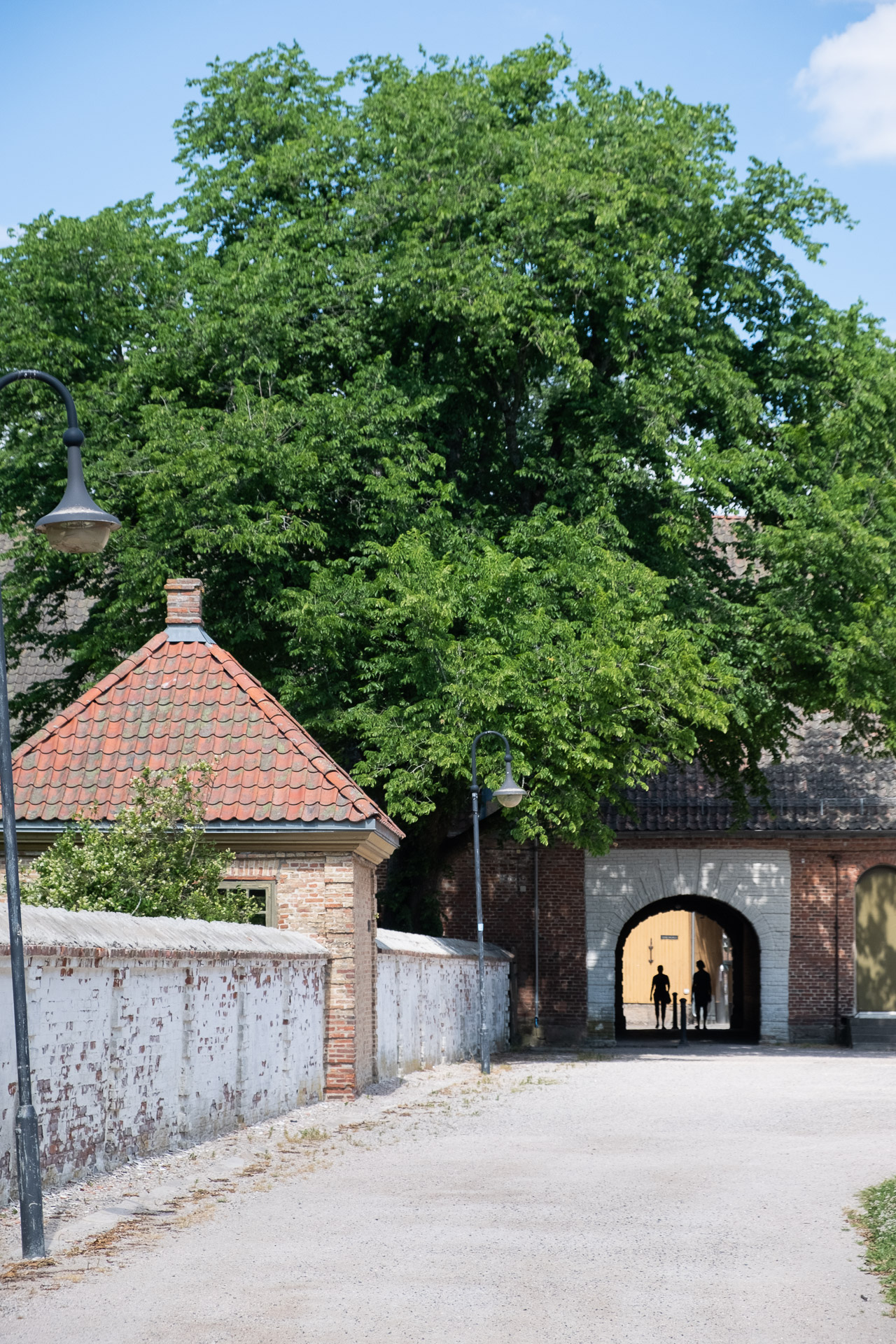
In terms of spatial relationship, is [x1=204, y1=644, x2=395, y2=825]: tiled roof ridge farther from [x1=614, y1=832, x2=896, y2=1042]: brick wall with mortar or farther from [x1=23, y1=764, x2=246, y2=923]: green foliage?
[x1=614, y1=832, x2=896, y2=1042]: brick wall with mortar

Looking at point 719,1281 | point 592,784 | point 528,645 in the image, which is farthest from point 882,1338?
point 592,784

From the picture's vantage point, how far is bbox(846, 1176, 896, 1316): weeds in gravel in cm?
740

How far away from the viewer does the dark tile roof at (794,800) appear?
32.9m

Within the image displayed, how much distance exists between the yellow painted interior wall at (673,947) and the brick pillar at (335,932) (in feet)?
128

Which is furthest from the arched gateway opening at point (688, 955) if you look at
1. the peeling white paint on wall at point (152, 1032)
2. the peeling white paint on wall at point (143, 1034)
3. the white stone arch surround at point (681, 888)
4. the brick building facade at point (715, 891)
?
the peeling white paint on wall at point (143, 1034)

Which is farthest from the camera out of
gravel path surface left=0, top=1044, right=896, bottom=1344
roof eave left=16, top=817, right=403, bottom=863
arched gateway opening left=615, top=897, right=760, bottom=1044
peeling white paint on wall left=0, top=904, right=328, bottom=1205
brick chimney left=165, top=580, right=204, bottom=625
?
arched gateway opening left=615, top=897, right=760, bottom=1044

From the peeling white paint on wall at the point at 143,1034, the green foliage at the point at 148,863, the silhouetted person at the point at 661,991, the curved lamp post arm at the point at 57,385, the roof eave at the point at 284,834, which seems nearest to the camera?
the curved lamp post arm at the point at 57,385

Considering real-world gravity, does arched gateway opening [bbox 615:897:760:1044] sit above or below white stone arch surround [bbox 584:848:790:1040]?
below

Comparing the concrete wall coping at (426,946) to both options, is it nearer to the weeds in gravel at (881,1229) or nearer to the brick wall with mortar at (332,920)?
the brick wall with mortar at (332,920)

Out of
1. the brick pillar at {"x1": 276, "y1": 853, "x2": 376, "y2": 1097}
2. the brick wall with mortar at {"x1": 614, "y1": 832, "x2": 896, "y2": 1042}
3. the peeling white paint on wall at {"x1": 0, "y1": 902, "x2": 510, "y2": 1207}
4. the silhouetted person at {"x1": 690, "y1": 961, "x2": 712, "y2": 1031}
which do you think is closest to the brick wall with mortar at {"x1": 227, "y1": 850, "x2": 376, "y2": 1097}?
the brick pillar at {"x1": 276, "y1": 853, "x2": 376, "y2": 1097}

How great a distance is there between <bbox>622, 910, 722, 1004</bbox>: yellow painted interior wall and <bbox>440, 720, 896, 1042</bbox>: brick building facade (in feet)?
72.1

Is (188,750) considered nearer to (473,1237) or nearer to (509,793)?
(509,793)

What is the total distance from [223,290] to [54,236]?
9.15 ft

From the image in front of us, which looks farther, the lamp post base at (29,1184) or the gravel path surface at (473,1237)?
the lamp post base at (29,1184)
